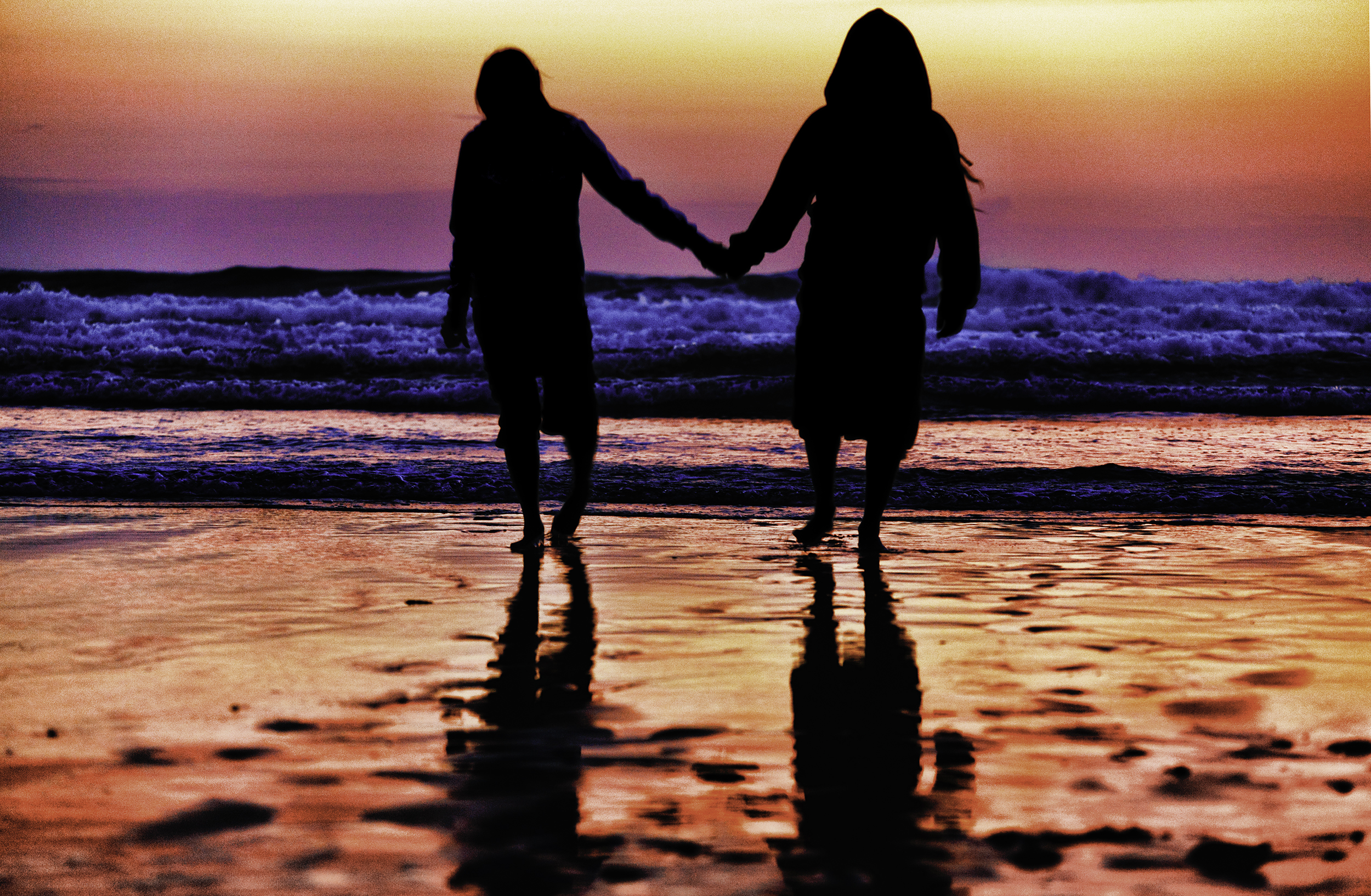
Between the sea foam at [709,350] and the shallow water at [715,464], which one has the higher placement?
the sea foam at [709,350]

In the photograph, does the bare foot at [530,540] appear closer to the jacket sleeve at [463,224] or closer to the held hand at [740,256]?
the jacket sleeve at [463,224]

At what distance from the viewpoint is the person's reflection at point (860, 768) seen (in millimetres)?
1674

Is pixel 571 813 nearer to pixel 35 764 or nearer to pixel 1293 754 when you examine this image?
pixel 35 764

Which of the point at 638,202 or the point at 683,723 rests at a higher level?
the point at 638,202

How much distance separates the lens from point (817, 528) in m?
4.48

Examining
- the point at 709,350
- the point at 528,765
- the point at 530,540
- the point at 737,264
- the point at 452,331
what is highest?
the point at 709,350

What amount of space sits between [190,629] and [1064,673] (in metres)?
2.13

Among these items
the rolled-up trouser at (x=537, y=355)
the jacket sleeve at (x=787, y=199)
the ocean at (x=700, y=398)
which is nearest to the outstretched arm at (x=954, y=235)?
the jacket sleeve at (x=787, y=199)

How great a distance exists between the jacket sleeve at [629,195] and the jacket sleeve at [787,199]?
285mm

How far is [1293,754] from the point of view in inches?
84.1

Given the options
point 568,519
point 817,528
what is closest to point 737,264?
point 817,528

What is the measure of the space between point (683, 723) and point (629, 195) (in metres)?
2.62

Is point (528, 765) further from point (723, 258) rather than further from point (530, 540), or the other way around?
point (723, 258)

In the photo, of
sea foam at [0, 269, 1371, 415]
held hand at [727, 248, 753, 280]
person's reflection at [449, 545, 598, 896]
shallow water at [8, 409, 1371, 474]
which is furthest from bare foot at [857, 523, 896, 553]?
sea foam at [0, 269, 1371, 415]
